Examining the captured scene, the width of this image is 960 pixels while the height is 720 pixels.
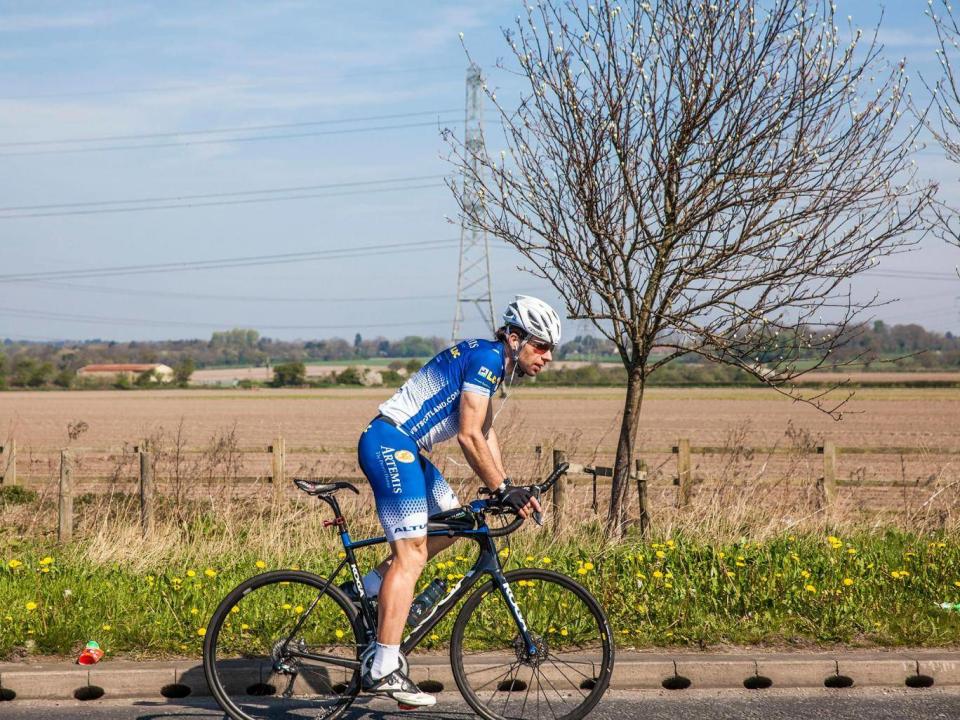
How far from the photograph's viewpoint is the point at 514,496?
5.01 metres

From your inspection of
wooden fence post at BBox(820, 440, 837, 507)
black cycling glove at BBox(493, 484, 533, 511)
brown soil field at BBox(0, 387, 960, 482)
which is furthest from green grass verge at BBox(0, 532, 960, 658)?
wooden fence post at BBox(820, 440, 837, 507)

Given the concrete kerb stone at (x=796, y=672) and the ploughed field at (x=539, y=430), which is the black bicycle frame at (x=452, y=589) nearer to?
the concrete kerb stone at (x=796, y=672)

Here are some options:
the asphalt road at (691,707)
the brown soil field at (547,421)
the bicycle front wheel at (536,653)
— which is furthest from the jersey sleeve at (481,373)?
the brown soil field at (547,421)

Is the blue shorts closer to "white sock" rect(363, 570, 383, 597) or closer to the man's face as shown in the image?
"white sock" rect(363, 570, 383, 597)

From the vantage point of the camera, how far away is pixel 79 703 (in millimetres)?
5789

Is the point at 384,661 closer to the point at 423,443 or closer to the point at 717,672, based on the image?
the point at 423,443

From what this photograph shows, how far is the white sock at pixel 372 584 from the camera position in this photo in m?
5.30

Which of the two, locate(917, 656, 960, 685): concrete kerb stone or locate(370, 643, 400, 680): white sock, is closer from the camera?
locate(370, 643, 400, 680): white sock

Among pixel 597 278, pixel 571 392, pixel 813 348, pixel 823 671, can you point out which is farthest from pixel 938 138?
pixel 571 392

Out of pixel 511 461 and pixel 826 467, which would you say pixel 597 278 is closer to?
pixel 511 461

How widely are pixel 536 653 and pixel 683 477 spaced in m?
7.86

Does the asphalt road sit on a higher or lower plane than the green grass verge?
lower

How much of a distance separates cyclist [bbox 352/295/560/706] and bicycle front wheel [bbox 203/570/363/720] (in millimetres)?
215

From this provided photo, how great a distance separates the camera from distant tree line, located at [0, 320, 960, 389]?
5493cm
